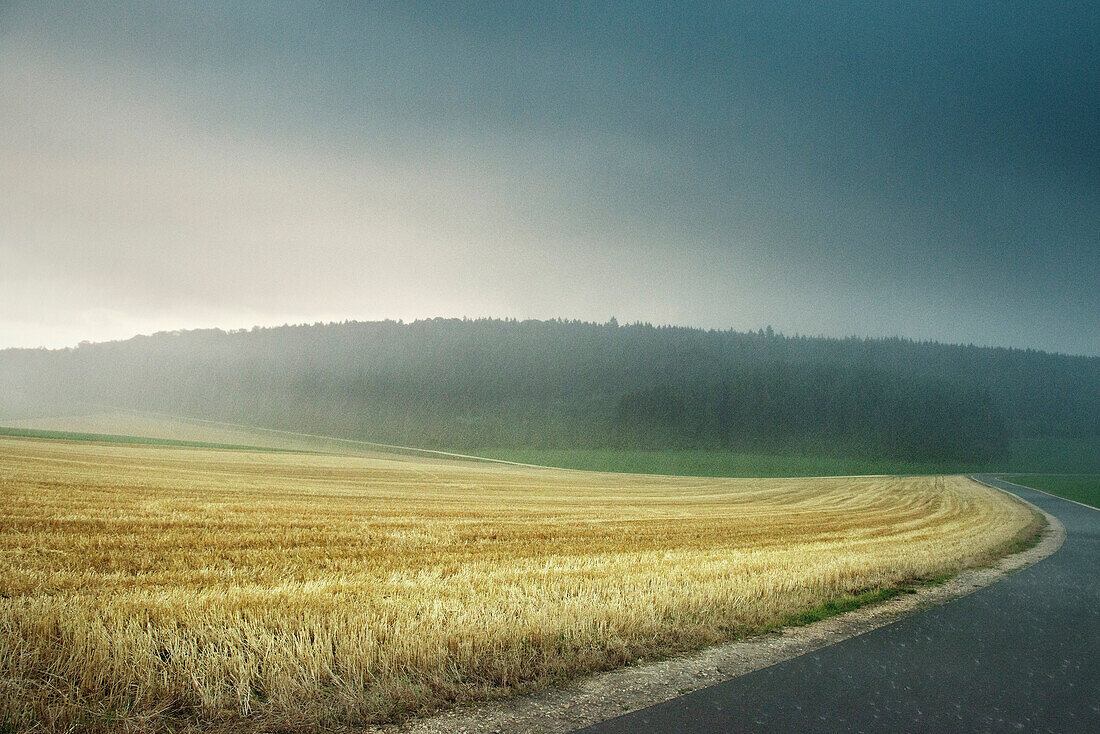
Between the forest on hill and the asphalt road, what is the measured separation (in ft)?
367

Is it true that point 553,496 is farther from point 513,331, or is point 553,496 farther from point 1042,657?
point 513,331

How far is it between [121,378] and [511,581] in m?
148

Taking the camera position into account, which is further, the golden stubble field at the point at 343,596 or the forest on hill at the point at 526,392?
the forest on hill at the point at 526,392

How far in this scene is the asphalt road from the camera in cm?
523

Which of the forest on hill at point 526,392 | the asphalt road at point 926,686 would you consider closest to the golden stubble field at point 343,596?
the asphalt road at point 926,686

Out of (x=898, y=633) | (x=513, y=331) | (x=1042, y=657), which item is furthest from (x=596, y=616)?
(x=513, y=331)

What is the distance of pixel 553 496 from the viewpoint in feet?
111

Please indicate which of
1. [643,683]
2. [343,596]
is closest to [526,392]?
[343,596]

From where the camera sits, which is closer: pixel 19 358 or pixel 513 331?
pixel 19 358

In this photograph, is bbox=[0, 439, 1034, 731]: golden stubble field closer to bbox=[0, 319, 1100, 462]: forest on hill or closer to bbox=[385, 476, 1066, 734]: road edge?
bbox=[385, 476, 1066, 734]: road edge

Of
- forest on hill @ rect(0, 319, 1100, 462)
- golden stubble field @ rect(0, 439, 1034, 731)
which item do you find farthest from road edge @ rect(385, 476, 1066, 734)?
forest on hill @ rect(0, 319, 1100, 462)

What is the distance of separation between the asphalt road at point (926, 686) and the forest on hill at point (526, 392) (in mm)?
111792

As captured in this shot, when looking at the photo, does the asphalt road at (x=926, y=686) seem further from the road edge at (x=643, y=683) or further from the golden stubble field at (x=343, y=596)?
the golden stubble field at (x=343, y=596)

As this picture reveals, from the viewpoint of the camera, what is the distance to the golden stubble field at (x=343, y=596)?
5250 mm
